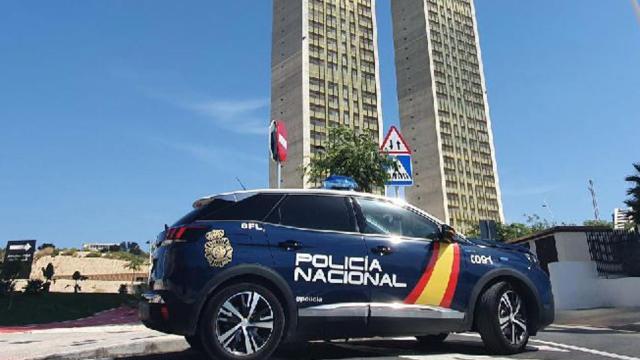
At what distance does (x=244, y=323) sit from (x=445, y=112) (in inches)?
4410

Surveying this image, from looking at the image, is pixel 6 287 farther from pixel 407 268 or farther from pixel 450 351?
pixel 407 268

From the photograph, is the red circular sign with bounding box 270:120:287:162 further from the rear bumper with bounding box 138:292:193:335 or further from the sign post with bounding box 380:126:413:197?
the rear bumper with bounding box 138:292:193:335

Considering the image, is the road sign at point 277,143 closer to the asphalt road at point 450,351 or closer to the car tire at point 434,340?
the asphalt road at point 450,351

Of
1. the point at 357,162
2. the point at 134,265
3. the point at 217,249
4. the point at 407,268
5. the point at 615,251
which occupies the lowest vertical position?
the point at 407,268

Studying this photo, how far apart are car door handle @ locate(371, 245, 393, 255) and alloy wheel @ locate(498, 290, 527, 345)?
57.4 inches

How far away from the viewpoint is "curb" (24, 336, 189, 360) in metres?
6.14

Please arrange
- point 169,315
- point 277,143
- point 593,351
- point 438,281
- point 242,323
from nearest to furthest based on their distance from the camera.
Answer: point 169,315
point 242,323
point 438,281
point 593,351
point 277,143

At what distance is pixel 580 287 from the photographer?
18047 millimetres

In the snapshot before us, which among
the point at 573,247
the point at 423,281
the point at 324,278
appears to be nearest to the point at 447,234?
the point at 423,281

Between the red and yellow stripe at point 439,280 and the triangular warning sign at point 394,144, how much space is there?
7877mm

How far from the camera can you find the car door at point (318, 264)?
15.9 feet

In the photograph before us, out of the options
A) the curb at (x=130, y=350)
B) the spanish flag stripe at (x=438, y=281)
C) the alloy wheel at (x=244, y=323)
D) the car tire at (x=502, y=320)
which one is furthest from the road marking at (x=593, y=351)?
the curb at (x=130, y=350)

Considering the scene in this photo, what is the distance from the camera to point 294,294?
4805mm

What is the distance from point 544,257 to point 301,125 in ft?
246
